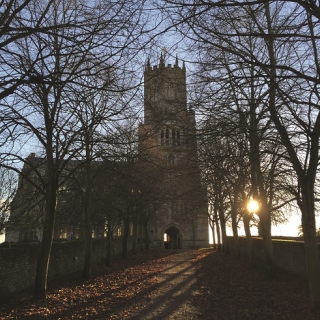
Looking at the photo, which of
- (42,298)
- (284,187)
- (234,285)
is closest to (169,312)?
(42,298)

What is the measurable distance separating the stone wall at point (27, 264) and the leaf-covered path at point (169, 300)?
1.74ft

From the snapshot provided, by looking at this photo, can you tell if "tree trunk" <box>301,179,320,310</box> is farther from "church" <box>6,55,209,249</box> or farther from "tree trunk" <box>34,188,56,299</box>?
"tree trunk" <box>34,188,56,299</box>

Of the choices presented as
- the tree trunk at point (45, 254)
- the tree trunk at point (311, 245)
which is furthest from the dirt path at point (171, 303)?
the tree trunk at point (45, 254)

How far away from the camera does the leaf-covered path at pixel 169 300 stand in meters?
8.53

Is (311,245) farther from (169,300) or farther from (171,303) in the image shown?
(169,300)

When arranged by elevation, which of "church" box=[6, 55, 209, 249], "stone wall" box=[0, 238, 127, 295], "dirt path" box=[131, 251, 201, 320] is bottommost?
"dirt path" box=[131, 251, 201, 320]

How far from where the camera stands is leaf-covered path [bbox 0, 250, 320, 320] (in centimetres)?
853

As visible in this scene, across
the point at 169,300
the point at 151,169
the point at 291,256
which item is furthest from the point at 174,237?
the point at 169,300

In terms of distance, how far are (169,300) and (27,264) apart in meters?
5.77

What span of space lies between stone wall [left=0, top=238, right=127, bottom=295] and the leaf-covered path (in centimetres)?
53

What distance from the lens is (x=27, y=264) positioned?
12977 mm

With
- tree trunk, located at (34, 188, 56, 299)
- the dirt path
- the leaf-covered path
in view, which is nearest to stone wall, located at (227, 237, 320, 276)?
the leaf-covered path

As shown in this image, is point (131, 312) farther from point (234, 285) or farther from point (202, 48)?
point (202, 48)

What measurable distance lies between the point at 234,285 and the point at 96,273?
780 centimetres
